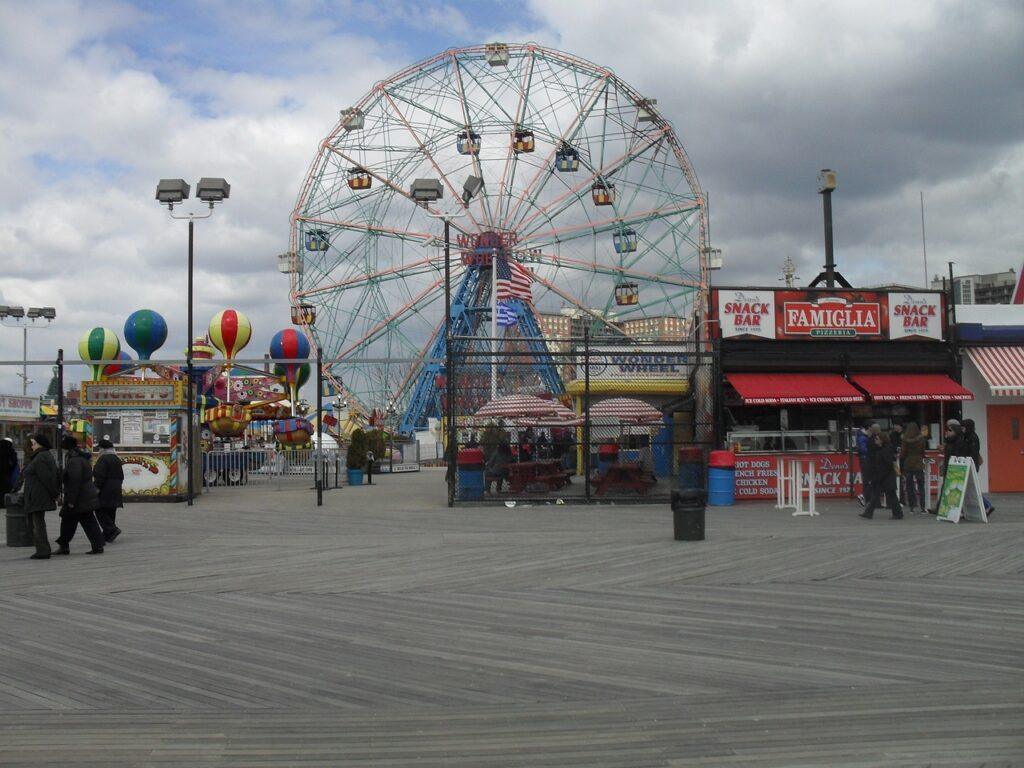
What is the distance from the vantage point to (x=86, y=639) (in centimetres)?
723

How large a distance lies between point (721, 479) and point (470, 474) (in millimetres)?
4850

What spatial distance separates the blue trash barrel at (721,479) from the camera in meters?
18.2

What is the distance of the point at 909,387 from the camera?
66.0ft

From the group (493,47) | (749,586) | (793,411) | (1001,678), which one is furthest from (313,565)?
(493,47)

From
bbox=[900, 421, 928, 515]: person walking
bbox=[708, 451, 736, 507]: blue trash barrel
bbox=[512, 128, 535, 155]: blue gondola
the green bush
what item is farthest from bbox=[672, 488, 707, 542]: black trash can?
bbox=[512, 128, 535, 155]: blue gondola

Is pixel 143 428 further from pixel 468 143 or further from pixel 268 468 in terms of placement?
pixel 468 143

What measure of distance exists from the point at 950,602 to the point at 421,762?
564 cm

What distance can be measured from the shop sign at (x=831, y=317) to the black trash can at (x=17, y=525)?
14880 millimetres

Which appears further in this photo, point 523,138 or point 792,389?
point 523,138

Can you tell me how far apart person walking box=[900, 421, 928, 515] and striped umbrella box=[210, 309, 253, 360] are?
22232 mm

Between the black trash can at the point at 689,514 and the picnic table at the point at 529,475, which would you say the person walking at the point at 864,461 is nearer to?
the black trash can at the point at 689,514

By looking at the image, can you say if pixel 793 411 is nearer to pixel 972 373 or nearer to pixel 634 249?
pixel 972 373

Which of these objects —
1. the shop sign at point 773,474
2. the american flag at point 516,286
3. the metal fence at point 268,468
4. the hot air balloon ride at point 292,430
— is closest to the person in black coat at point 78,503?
the shop sign at point 773,474

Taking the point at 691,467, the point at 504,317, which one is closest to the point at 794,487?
the point at 691,467
